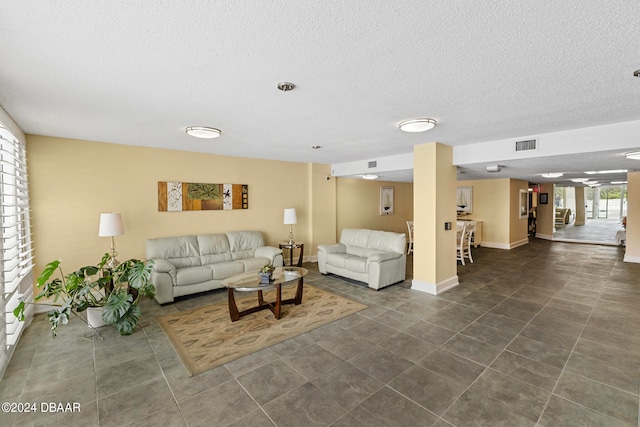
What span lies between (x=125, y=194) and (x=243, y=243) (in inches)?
85.2

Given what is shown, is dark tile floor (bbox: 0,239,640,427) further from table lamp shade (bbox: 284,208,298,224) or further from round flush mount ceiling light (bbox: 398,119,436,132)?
table lamp shade (bbox: 284,208,298,224)

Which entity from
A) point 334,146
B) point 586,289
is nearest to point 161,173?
point 334,146

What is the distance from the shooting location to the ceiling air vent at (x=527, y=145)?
390 cm

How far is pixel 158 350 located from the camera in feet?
9.32

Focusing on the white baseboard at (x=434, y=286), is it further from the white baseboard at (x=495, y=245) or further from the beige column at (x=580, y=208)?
the beige column at (x=580, y=208)

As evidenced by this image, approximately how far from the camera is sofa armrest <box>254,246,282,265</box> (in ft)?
17.1

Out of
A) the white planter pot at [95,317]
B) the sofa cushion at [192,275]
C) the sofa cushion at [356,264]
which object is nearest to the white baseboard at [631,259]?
the sofa cushion at [356,264]

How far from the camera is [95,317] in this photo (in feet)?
10.9

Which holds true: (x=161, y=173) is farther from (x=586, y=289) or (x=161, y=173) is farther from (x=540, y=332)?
(x=586, y=289)

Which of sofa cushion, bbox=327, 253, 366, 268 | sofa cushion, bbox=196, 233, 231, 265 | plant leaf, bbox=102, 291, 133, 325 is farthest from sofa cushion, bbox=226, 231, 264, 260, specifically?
plant leaf, bbox=102, 291, 133, 325

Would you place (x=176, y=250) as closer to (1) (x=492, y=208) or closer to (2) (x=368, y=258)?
(2) (x=368, y=258)

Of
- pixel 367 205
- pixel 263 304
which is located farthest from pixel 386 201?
pixel 263 304

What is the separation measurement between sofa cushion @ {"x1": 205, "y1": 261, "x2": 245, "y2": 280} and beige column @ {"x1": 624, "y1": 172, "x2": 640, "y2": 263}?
903cm

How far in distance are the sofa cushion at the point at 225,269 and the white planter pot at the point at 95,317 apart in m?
1.53
